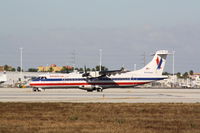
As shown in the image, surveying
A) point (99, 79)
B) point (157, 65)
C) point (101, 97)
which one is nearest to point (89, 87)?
point (99, 79)

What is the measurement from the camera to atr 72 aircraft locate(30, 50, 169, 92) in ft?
231

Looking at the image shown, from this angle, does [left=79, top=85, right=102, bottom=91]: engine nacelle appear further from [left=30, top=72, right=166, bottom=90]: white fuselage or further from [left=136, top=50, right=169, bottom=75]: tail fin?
[left=136, top=50, right=169, bottom=75]: tail fin

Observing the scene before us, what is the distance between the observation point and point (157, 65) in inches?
2891

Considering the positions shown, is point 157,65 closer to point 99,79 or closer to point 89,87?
point 99,79

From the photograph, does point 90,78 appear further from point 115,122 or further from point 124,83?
Result: point 115,122

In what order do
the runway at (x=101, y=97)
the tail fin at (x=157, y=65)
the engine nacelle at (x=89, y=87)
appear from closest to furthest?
the runway at (x=101, y=97)
the engine nacelle at (x=89, y=87)
the tail fin at (x=157, y=65)

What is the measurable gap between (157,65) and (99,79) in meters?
11.0

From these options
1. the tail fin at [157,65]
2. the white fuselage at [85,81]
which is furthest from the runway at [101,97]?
the tail fin at [157,65]

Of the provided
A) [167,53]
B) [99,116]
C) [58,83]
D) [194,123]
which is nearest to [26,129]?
[99,116]

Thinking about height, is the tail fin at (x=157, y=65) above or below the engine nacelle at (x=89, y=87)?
above

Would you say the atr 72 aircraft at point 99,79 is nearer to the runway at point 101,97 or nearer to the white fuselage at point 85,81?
the white fuselage at point 85,81

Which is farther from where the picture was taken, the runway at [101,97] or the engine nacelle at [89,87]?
the engine nacelle at [89,87]

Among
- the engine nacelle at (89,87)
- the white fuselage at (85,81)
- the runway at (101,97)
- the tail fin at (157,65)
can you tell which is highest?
the tail fin at (157,65)

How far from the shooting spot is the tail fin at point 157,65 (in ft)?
238
